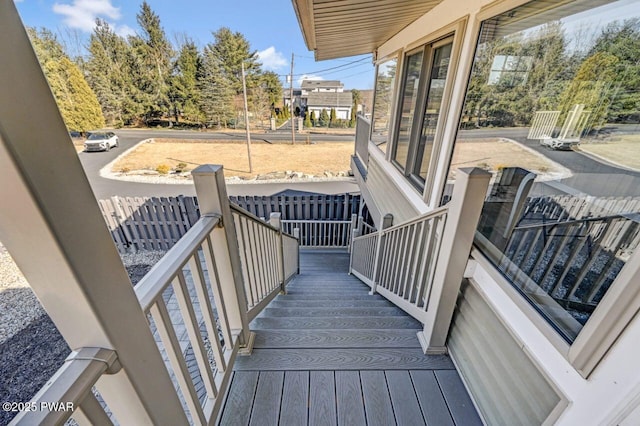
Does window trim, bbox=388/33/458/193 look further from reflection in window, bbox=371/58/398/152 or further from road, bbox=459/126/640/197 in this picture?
road, bbox=459/126/640/197

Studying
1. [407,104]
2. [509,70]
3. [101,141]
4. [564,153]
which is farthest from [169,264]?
[101,141]

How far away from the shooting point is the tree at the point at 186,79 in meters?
20.5

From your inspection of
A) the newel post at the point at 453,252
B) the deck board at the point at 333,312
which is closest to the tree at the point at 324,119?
the deck board at the point at 333,312

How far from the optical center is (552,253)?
3.78 ft

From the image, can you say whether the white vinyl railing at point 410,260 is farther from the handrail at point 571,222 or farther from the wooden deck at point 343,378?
the handrail at point 571,222

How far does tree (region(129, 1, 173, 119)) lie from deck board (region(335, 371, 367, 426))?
24864 millimetres

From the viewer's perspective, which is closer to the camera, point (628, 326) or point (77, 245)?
point (77, 245)

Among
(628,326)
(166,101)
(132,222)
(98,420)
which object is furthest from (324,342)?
(166,101)

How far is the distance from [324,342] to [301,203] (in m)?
4.63

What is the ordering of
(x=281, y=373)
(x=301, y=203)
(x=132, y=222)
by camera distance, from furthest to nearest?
(x=301, y=203) < (x=132, y=222) < (x=281, y=373)

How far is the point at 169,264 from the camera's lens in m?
0.92

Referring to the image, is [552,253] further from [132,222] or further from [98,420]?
[132,222]

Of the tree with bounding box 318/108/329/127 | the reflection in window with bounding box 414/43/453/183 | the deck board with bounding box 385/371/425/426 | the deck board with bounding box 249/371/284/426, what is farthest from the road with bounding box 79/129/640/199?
the tree with bounding box 318/108/329/127

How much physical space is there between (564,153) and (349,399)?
159cm
